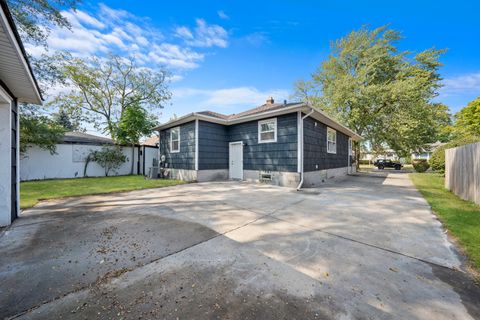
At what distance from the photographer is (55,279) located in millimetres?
2006

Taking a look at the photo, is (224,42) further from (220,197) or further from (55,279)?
(55,279)

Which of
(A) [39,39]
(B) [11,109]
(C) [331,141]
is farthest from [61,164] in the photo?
(C) [331,141]

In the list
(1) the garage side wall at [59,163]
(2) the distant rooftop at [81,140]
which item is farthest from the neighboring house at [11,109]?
(2) the distant rooftop at [81,140]

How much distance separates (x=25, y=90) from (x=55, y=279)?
13.7 feet

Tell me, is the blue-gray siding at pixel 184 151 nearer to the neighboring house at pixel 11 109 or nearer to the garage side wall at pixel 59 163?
the garage side wall at pixel 59 163

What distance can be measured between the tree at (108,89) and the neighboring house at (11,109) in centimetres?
1238

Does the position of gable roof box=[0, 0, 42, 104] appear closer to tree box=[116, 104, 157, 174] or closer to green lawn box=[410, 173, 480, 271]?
green lawn box=[410, 173, 480, 271]

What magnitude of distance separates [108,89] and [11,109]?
15.8m

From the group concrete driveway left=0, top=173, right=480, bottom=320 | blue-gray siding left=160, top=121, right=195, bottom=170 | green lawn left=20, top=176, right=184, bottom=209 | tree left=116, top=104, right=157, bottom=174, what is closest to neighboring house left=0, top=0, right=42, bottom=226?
concrete driveway left=0, top=173, right=480, bottom=320

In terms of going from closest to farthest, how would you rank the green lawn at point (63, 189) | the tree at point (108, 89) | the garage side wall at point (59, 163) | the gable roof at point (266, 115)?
1. the green lawn at point (63, 189)
2. the gable roof at point (266, 115)
3. the garage side wall at point (59, 163)
4. the tree at point (108, 89)

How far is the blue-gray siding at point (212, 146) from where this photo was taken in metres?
9.74

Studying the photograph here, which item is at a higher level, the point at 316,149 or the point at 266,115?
the point at 266,115

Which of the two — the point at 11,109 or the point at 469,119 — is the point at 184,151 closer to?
the point at 11,109

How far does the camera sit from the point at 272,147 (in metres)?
8.80
